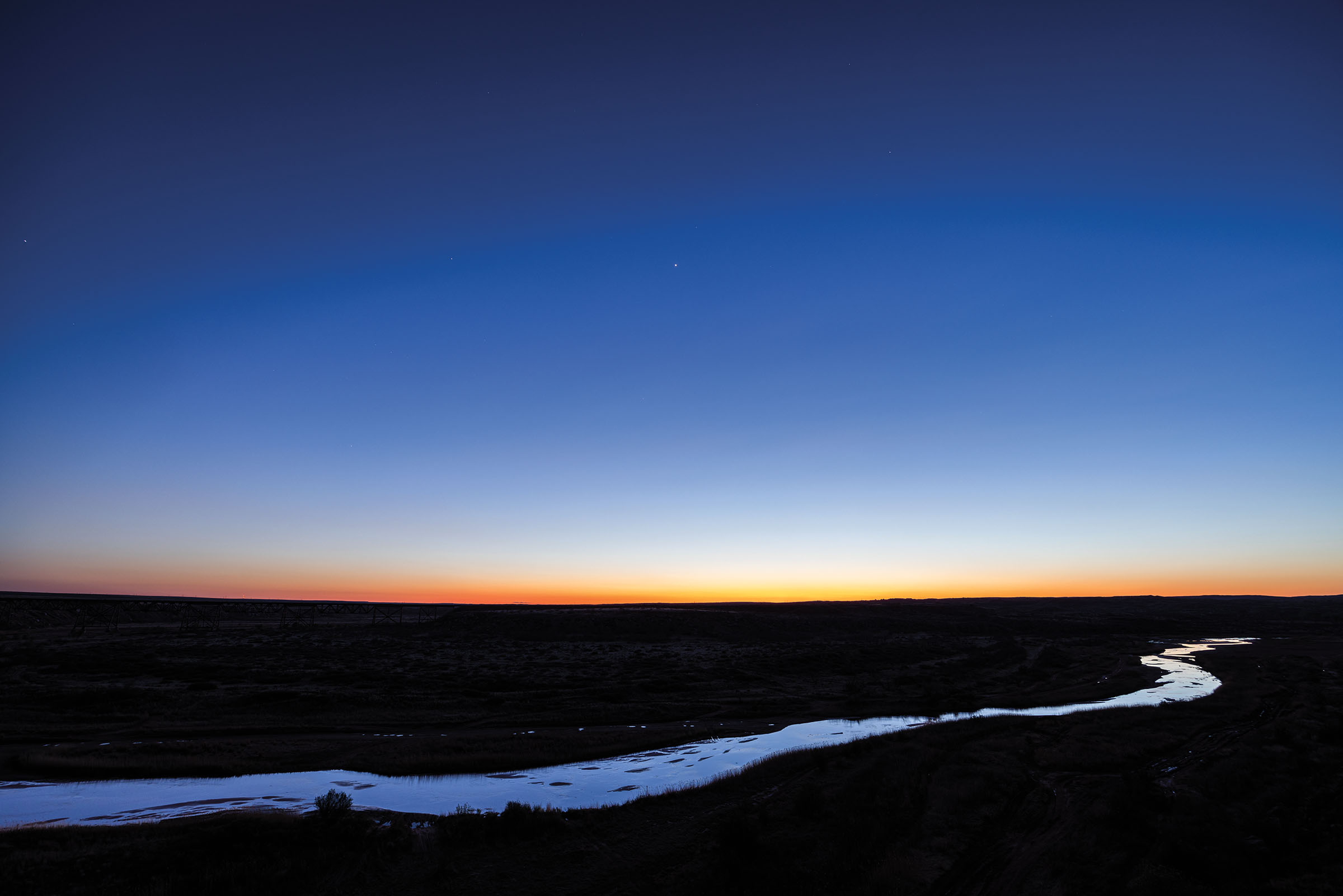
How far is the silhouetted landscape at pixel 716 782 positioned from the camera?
46.3ft

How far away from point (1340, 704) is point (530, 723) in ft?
139

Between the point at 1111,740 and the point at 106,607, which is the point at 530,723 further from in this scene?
the point at 106,607

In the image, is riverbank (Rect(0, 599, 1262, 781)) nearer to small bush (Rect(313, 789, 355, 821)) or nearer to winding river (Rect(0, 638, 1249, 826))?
winding river (Rect(0, 638, 1249, 826))

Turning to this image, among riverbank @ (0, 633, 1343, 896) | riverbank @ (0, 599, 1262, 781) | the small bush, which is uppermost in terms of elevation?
the small bush

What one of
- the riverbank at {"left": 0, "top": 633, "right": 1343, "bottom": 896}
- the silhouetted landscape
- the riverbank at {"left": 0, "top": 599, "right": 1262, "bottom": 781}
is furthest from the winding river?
the riverbank at {"left": 0, "top": 633, "right": 1343, "bottom": 896}

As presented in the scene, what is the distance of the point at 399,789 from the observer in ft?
72.0

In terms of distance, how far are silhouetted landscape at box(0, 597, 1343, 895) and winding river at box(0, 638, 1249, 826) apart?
1.18 metres

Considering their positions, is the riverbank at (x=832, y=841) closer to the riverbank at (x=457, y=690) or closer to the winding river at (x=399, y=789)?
the winding river at (x=399, y=789)

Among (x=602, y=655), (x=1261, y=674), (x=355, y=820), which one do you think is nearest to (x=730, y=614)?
(x=602, y=655)

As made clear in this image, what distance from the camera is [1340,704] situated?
33.6 m

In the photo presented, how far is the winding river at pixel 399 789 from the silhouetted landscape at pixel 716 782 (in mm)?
1180

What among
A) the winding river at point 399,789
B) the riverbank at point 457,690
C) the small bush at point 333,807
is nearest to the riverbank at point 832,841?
the small bush at point 333,807

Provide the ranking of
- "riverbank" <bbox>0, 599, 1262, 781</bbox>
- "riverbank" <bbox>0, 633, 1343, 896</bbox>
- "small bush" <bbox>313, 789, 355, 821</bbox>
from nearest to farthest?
"riverbank" <bbox>0, 633, 1343, 896</bbox>
"small bush" <bbox>313, 789, 355, 821</bbox>
"riverbank" <bbox>0, 599, 1262, 781</bbox>

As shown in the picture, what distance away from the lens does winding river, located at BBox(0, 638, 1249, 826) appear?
19.0 m
